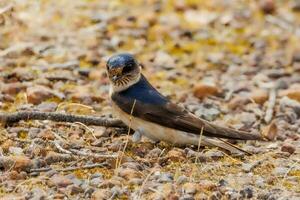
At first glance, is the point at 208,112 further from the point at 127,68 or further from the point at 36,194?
the point at 36,194

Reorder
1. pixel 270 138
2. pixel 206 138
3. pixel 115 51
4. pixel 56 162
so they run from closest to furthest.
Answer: pixel 56 162, pixel 206 138, pixel 270 138, pixel 115 51

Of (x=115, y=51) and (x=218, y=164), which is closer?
(x=218, y=164)

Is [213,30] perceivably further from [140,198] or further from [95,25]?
[140,198]

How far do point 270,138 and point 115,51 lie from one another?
8.62 feet

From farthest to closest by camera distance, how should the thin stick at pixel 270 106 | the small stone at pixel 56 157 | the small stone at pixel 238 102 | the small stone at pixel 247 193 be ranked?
the small stone at pixel 238 102
the thin stick at pixel 270 106
the small stone at pixel 56 157
the small stone at pixel 247 193

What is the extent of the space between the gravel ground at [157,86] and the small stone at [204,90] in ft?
0.04

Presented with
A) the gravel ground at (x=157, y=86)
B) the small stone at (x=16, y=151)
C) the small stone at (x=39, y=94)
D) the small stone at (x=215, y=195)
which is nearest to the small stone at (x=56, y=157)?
the gravel ground at (x=157, y=86)

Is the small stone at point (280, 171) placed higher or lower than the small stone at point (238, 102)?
higher

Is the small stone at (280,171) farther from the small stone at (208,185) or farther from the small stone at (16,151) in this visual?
the small stone at (16,151)

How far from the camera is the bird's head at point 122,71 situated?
6641 millimetres

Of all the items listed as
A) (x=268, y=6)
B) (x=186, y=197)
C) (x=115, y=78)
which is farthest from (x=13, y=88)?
(x=268, y=6)

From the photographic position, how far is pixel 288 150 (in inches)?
257

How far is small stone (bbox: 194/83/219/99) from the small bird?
1.40 metres

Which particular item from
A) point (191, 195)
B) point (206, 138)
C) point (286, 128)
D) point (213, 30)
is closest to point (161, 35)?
point (213, 30)
